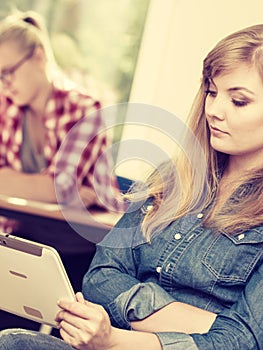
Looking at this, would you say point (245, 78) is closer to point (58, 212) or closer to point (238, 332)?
point (238, 332)

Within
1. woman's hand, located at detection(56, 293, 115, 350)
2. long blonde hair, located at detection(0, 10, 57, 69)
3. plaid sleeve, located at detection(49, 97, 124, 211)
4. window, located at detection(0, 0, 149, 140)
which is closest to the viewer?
woman's hand, located at detection(56, 293, 115, 350)

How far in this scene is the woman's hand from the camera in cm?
95

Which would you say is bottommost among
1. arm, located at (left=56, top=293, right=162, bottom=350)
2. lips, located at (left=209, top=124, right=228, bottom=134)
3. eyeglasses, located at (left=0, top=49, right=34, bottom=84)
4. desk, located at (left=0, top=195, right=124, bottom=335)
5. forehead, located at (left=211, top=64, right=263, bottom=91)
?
desk, located at (left=0, top=195, right=124, bottom=335)

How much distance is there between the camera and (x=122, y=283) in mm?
1105

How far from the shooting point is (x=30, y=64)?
192 centimetres

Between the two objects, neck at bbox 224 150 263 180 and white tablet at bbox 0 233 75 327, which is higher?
neck at bbox 224 150 263 180

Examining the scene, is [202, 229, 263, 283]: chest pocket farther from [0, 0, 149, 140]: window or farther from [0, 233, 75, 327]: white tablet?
[0, 0, 149, 140]: window

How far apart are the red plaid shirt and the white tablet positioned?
691 millimetres

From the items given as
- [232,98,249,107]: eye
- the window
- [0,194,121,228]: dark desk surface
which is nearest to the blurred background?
the window

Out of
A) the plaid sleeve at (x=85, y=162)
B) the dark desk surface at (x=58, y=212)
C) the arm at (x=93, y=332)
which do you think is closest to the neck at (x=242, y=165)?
the arm at (x=93, y=332)

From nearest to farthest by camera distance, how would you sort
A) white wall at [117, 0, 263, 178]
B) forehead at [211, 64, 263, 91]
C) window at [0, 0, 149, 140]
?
forehead at [211, 64, 263, 91]
white wall at [117, 0, 263, 178]
window at [0, 0, 149, 140]

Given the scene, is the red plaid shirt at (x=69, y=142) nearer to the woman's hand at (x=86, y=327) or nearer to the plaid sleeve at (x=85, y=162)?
the plaid sleeve at (x=85, y=162)

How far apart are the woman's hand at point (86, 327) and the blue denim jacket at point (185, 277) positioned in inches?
3.4

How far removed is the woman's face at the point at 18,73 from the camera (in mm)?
1909
